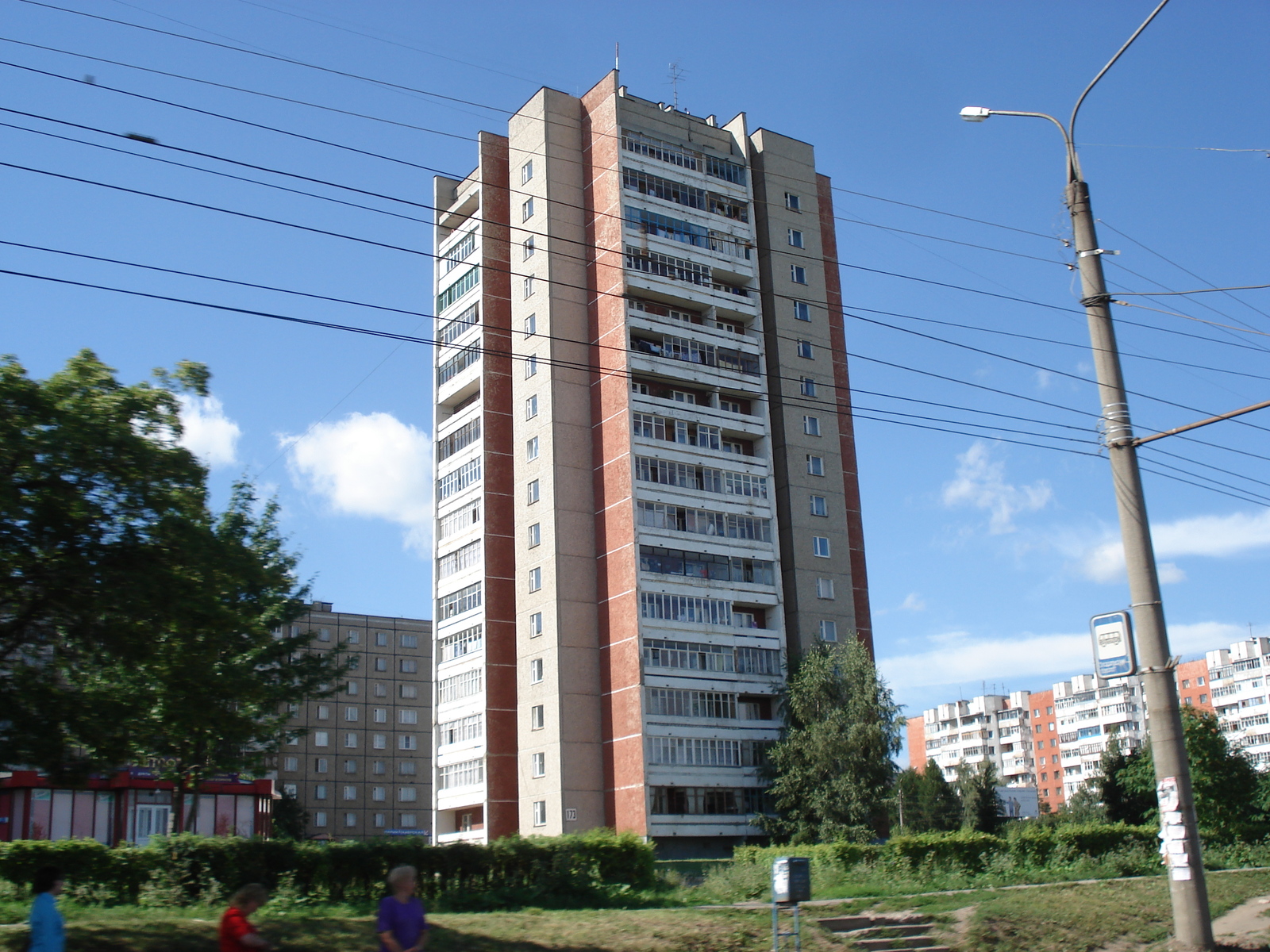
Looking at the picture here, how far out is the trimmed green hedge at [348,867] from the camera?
22359 millimetres

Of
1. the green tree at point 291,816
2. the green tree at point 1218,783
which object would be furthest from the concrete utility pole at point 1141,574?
the green tree at point 291,816

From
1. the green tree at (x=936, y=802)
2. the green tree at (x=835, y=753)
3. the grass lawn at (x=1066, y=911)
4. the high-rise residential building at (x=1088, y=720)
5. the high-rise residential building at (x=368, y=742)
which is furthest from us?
the high-rise residential building at (x=1088, y=720)

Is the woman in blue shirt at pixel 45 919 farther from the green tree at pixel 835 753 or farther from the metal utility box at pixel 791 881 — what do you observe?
the green tree at pixel 835 753

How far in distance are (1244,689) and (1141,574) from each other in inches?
6122

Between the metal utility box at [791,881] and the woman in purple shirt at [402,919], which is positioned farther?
the metal utility box at [791,881]

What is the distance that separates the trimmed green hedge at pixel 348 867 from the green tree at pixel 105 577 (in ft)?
9.78

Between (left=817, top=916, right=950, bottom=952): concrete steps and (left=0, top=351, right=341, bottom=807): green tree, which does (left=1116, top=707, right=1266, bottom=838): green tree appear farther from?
(left=0, top=351, right=341, bottom=807): green tree

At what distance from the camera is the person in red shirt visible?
11.8 metres

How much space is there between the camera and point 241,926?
11875 mm

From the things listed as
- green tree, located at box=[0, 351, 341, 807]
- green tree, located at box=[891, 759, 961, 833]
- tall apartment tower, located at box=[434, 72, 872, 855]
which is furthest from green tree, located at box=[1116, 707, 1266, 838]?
green tree, located at box=[0, 351, 341, 807]

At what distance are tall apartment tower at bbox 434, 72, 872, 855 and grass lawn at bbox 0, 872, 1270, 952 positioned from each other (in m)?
30.1

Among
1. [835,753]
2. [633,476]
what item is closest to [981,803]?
[835,753]

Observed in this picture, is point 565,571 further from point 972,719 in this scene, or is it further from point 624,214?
point 972,719

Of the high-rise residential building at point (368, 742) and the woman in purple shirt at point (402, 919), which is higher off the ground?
the high-rise residential building at point (368, 742)
